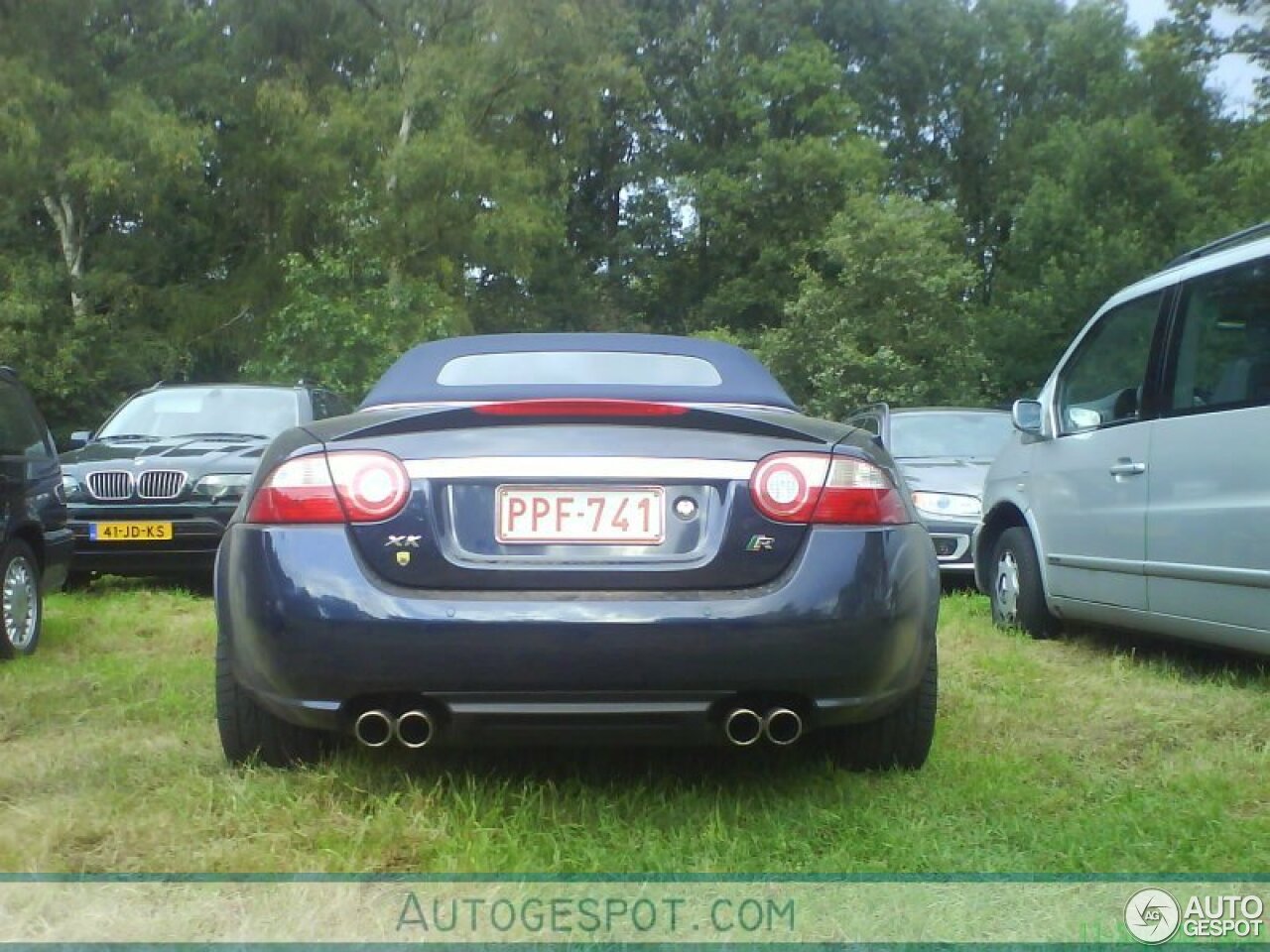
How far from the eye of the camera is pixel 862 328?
94.9 feet

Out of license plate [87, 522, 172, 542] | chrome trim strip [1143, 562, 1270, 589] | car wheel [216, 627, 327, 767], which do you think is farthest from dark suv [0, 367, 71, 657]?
chrome trim strip [1143, 562, 1270, 589]

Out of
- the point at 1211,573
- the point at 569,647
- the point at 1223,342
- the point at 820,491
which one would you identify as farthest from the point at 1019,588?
the point at 569,647

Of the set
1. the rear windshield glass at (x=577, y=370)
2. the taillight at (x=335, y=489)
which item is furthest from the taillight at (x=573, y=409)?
the rear windshield glass at (x=577, y=370)

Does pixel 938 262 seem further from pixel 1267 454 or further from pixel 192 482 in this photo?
pixel 1267 454

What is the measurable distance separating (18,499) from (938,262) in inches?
971

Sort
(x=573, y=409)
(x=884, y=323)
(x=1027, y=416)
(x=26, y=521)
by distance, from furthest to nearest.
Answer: (x=884, y=323) → (x=1027, y=416) → (x=26, y=521) → (x=573, y=409)

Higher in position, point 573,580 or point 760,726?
point 573,580

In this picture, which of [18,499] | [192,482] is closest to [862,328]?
[192,482]

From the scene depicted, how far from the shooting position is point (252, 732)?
3961mm

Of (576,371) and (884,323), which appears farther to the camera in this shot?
(884,323)

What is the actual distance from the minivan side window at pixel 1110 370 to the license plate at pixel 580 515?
→ 3.39 metres

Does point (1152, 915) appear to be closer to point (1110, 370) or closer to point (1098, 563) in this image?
point (1098, 563)

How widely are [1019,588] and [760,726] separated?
4.10 meters

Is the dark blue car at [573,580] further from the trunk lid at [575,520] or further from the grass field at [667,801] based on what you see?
→ the grass field at [667,801]
